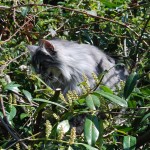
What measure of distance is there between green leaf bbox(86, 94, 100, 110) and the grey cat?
187 cm

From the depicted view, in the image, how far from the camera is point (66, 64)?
12.8ft

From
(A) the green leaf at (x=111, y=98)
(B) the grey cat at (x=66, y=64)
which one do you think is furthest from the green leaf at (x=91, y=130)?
(B) the grey cat at (x=66, y=64)

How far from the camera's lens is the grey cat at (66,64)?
12.6 feet

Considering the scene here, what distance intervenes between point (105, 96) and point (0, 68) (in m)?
1.45

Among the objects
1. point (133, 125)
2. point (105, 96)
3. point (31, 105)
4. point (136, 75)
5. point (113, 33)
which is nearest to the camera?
point (105, 96)

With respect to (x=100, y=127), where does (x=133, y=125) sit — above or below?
below

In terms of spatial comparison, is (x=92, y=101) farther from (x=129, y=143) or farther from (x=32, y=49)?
(x=32, y=49)

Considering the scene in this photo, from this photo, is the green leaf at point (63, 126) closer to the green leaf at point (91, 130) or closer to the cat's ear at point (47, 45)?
the green leaf at point (91, 130)

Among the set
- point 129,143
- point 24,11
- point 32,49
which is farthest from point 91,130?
point 32,49

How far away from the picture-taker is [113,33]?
156 inches

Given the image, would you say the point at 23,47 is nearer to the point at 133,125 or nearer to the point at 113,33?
the point at 113,33

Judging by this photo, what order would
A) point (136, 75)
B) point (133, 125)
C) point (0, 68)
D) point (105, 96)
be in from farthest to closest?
point (0, 68) → point (133, 125) → point (136, 75) → point (105, 96)

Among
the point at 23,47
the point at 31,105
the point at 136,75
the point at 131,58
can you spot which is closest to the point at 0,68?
the point at 23,47

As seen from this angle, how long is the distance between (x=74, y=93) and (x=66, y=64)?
1.92 metres
